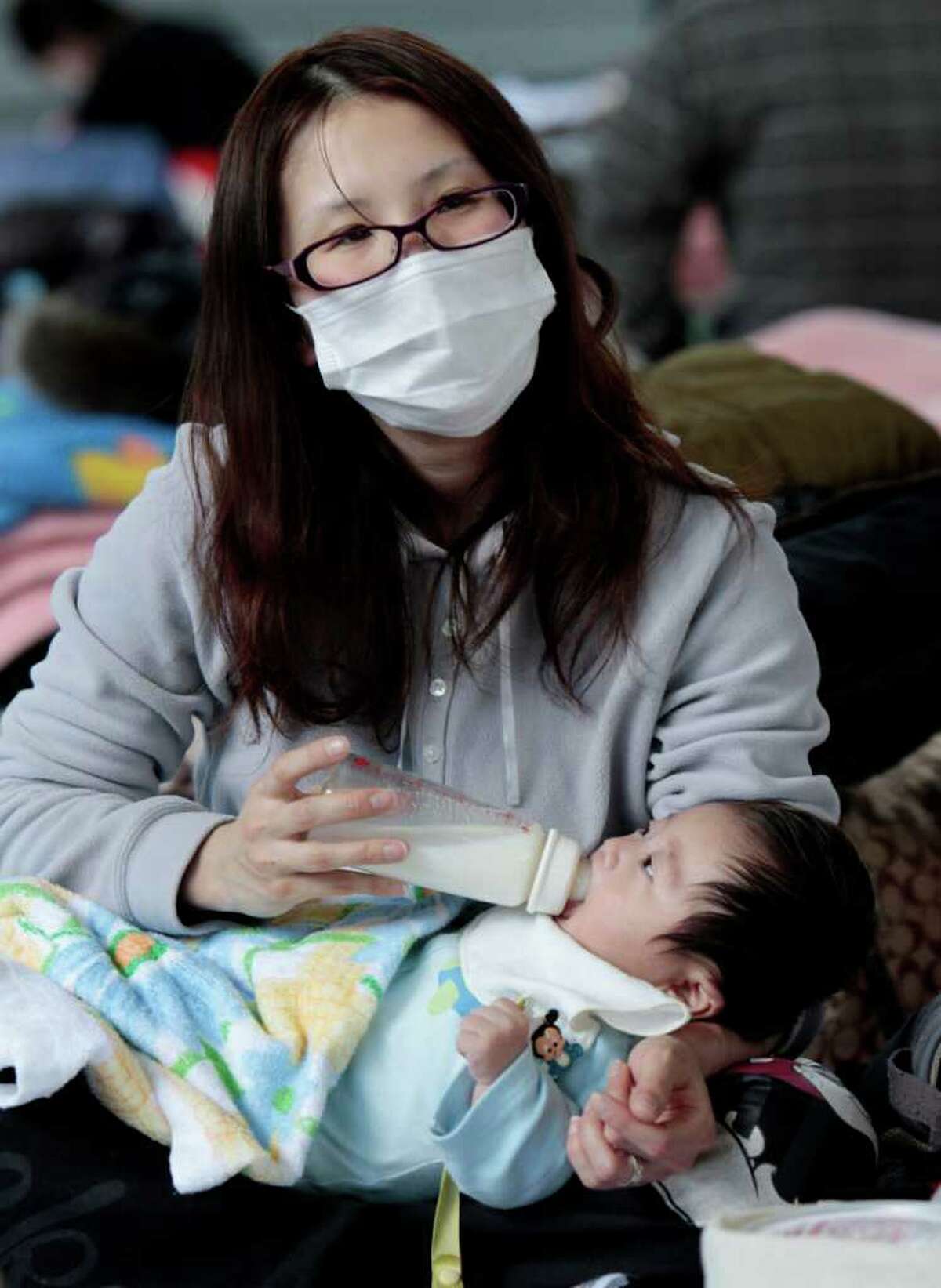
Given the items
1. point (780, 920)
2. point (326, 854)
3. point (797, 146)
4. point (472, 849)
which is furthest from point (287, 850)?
point (797, 146)

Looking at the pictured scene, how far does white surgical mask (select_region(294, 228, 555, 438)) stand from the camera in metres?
1.56

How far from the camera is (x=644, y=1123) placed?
139cm

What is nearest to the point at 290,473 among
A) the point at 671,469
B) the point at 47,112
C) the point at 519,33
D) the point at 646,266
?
the point at 671,469

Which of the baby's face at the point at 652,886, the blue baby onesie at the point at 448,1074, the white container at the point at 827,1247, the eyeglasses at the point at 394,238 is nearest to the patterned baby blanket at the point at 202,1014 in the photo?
the blue baby onesie at the point at 448,1074

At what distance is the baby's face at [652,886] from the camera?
1.51 meters

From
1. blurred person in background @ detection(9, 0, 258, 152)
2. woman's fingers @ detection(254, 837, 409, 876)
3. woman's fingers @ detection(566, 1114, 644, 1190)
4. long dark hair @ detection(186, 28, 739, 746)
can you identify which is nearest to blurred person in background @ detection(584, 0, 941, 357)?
blurred person in background @ detection(9, 0, 258, 152)

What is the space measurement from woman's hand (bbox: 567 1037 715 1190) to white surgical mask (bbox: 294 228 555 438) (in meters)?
0.57

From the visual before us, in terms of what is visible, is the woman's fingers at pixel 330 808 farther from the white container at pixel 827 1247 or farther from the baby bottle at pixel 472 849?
the white container at pixel 827 1247

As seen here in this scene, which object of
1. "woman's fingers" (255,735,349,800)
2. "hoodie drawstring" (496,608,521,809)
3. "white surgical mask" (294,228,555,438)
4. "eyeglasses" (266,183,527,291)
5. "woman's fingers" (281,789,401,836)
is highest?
"eyeglasses" (266,183,527,291)

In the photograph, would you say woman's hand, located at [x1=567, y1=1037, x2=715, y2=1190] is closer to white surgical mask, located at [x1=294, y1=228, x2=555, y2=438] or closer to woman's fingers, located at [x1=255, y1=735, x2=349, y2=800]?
woman's fingers, located at [x1=255, y1=735, x2=349, y2=800]

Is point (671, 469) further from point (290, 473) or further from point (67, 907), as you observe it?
point (67, 907)

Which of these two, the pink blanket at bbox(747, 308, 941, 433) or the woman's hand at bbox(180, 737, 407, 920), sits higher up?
the woman's hand at bbox(180, 737, 407, 920)

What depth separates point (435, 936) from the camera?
164cm

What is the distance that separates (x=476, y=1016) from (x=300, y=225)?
0.67 metres
